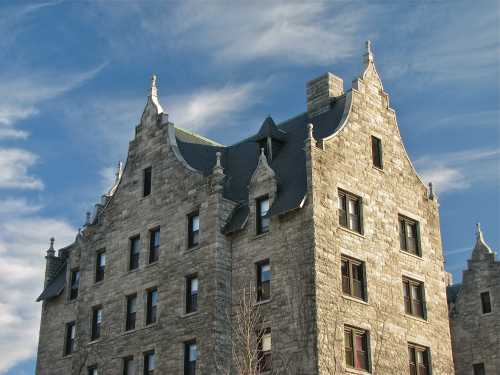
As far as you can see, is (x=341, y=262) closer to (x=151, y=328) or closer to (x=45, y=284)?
(x=151, y=328)

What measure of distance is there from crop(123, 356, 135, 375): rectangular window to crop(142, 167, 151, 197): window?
8.79m

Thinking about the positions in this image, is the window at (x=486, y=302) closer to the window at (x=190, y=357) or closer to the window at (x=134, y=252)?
the window at (x=190, y=357)

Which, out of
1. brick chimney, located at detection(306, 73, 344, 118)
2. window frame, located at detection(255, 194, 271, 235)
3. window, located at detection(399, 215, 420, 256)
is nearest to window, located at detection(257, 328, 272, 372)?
window frame, located at detection(255, 194, 271, 235)

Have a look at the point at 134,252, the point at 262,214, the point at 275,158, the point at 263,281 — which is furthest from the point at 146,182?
the point at 263,281

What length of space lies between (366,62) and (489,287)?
1616 centimetres

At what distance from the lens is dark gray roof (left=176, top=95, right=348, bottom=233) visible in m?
42.2

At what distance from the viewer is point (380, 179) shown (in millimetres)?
45031

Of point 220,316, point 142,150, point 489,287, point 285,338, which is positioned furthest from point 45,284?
point 489,287

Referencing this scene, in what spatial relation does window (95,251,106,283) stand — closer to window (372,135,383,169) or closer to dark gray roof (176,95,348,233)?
dark gray roof (176,95,348,233)

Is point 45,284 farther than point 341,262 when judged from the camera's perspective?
Yes

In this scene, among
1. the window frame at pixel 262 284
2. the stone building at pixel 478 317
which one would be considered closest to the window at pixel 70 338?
the window frame at pixel 262 284

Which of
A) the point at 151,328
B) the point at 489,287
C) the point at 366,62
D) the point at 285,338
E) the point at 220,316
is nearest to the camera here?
the point at 285,338

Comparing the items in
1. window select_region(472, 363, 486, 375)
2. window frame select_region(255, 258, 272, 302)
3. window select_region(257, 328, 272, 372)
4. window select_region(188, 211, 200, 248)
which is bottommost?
window select_region(257, 328, 272, 372)

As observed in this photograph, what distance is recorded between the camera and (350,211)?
140ft
